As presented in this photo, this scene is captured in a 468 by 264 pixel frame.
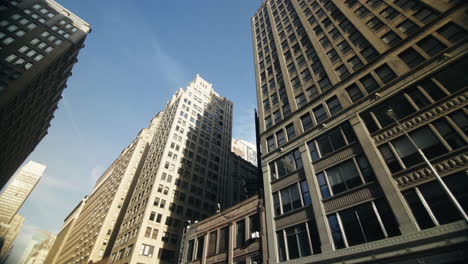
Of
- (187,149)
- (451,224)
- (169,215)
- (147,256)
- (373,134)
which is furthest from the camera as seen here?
(187,149)

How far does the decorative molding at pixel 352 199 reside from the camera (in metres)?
17.3

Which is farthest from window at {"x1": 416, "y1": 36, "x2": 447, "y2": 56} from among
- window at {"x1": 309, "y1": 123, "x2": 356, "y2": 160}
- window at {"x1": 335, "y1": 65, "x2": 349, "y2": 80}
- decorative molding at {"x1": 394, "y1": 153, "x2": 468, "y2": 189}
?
decorative molding at {"x1": 394, "y1": 153, "x2": 468, "y2": 189}

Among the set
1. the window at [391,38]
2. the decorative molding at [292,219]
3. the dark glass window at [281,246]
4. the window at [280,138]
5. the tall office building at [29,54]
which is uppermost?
the tall office building at [29,54]

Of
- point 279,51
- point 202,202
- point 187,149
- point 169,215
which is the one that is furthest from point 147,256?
point 279,51

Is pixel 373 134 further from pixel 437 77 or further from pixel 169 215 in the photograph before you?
pixel 169 215

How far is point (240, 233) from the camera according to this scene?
2700 centimetres

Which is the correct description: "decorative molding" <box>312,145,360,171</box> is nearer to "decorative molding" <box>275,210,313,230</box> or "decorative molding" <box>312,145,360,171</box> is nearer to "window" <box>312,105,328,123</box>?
"decorative molding" <box>275,210,313,230</box>

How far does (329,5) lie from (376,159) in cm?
2885

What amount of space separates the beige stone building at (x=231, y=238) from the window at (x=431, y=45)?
75.2 feet

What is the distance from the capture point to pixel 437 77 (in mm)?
18109

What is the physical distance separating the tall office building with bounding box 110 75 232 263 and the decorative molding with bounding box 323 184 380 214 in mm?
38925

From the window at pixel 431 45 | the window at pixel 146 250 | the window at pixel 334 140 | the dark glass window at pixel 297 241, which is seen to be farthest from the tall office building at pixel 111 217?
the window at pixel 431 45

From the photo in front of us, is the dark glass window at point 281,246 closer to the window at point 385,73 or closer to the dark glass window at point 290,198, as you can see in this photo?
the dark glass window at point 290,198

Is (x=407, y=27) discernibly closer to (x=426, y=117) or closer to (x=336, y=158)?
(x=426, y=117)
